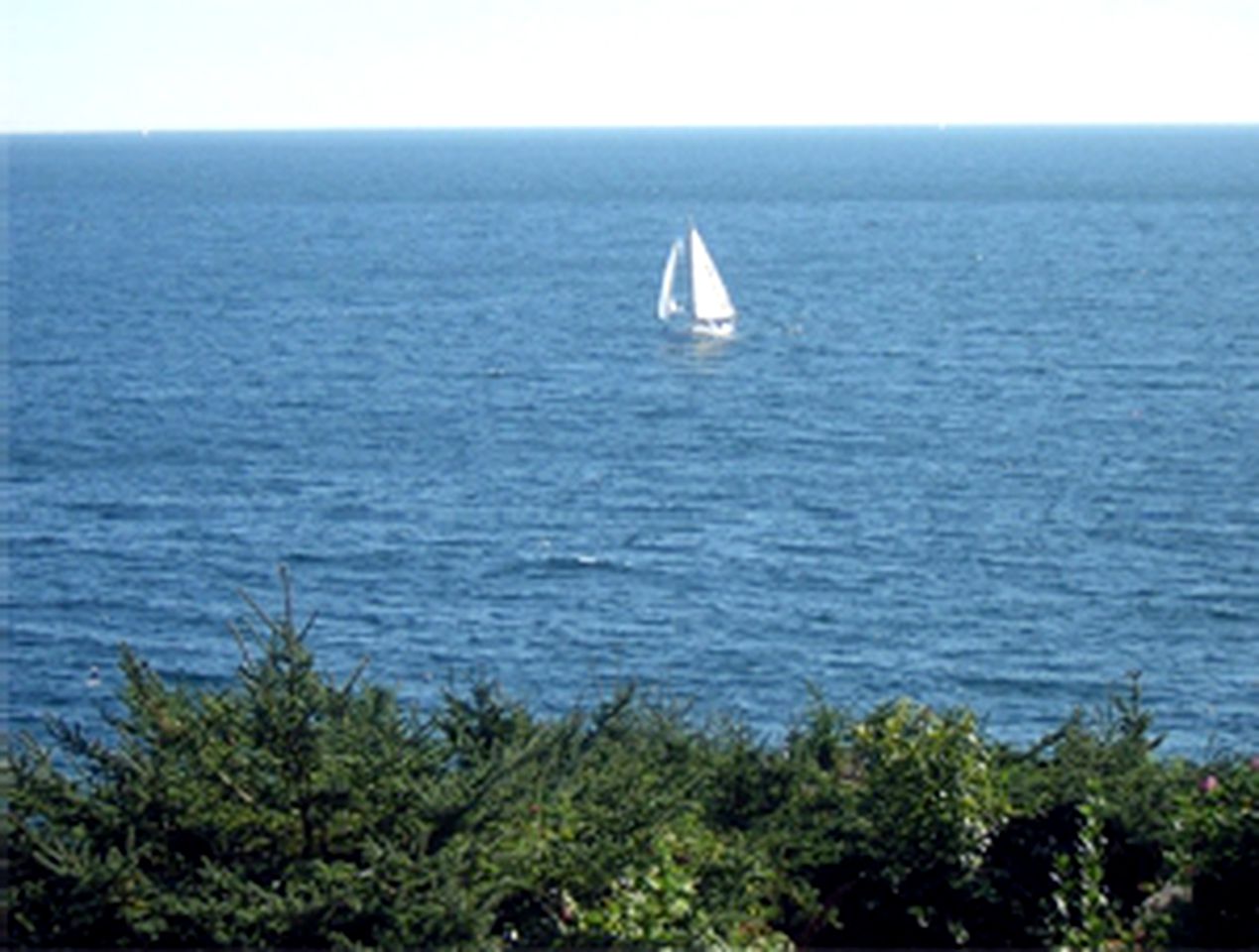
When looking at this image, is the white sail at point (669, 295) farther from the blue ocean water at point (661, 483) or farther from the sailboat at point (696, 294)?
the blue ocean water at point (661, 483)

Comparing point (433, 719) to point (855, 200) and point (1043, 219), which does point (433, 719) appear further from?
point (855, 200)

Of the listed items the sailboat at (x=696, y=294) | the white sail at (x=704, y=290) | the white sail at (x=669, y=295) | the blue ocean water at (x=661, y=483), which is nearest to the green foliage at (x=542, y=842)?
the blue ocean water at (x=661, y=483)

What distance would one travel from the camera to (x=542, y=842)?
881 centimetres

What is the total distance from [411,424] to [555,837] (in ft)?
171

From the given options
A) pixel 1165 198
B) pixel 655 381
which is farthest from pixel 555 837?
pixel 1165 198

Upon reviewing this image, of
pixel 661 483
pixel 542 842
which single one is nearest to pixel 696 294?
pixel 661 483

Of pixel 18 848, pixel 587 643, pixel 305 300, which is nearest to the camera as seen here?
pixel 18 848

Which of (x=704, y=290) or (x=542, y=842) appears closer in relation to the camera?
(x=542, y=842)

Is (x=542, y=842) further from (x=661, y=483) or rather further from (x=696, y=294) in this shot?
(x=696, y=294)

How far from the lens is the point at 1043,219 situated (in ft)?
456

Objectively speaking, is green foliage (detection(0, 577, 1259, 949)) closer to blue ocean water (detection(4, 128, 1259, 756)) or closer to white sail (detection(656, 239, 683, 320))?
blue ocean water (detection(4, 128, 1259, 756))

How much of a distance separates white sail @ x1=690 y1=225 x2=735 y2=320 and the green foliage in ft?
231

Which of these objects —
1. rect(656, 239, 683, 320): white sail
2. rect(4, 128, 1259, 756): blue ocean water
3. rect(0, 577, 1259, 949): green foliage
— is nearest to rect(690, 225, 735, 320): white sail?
rect(656, 239, 683, 320): white sail

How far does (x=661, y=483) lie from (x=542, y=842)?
142 feet
